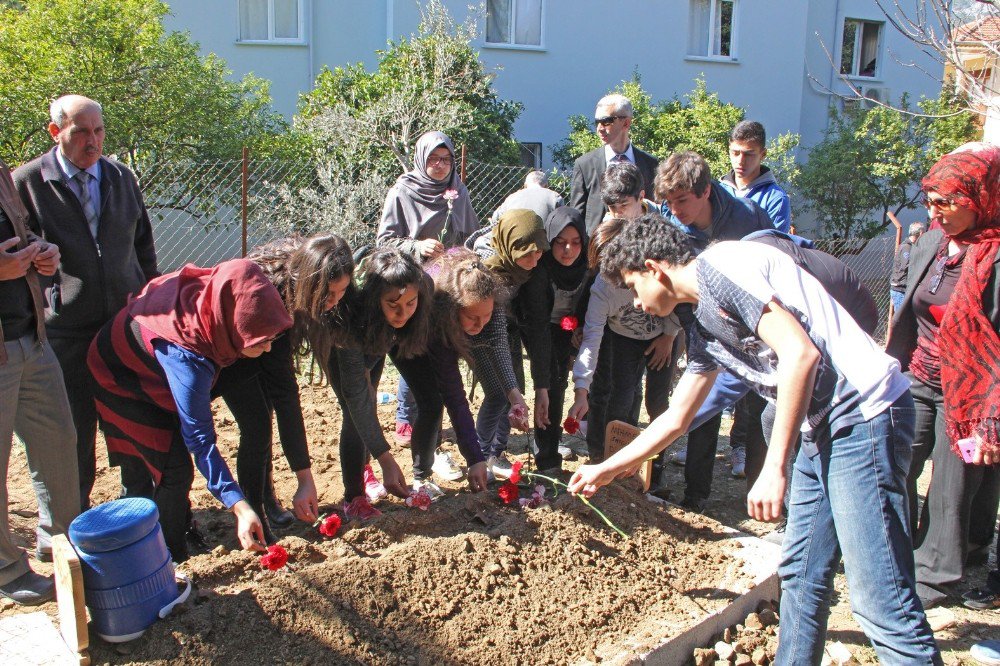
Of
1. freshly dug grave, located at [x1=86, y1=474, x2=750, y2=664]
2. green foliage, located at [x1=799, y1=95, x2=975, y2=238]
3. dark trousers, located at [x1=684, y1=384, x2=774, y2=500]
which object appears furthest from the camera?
green foliage, located at [x1=799, y1=95, x2=975, y2=238]

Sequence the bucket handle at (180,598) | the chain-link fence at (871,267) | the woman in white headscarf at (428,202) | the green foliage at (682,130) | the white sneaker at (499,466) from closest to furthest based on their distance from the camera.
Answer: the bucket handle at (180,598)
the white sneaker at (499,466)
the woman in white headscarf at (428,202)
the chain-link fence at (871,267)
the green foliage at (682,130)

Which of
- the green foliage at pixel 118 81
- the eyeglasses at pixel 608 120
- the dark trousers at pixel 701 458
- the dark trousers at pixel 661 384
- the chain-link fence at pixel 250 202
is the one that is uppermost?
the green foliage at pixel 118 81

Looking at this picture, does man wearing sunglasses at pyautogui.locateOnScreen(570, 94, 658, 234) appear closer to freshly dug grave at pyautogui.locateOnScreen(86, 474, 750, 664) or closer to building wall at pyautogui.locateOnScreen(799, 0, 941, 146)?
freshly dug grave at pyautogui.locateOnScreen(86, 474, 750, 664)

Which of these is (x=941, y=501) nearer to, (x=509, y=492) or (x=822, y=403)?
(x=822, y=403)

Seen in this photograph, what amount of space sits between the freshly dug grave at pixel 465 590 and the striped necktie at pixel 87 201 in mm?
1600

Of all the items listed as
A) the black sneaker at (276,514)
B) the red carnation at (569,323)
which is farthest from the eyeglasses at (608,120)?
the black sneaker at (276,514)

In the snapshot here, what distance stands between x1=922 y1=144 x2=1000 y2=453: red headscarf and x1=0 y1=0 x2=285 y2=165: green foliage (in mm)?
6796

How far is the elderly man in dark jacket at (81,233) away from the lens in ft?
11.5

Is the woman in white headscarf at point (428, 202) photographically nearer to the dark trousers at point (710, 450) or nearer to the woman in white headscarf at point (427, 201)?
the woman in white headscarf at point (427, 201)

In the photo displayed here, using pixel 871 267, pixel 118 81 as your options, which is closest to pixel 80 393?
pixel 118 81

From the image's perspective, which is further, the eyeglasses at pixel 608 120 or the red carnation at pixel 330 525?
the eyeglasses at pixel 608 120

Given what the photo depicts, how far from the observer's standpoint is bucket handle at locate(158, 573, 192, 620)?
8.55 ft

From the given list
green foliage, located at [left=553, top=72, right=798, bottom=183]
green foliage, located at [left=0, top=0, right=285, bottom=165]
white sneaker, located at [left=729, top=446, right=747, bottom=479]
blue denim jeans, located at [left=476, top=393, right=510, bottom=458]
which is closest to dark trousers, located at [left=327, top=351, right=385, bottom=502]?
blue denim jeans, located at [left=476, top=393, right=510, bottom=458]

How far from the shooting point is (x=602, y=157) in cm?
528
